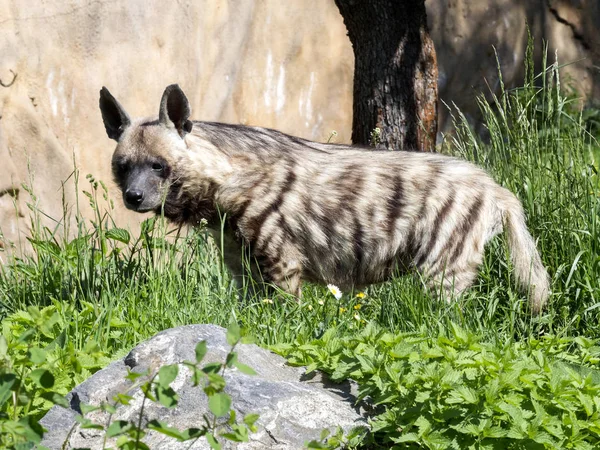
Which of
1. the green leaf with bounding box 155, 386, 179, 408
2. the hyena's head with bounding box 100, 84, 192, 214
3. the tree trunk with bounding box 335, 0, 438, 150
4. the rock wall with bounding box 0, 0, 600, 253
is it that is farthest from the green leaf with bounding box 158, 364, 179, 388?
the tree trunk with bounding box 335, 0, 438, 150

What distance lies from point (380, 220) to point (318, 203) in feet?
1.08

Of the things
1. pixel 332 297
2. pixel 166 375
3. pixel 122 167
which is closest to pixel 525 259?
pixel 332 297

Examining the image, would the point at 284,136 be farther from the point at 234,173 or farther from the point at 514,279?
the point at 514,279

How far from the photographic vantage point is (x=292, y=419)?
2982 millimetres

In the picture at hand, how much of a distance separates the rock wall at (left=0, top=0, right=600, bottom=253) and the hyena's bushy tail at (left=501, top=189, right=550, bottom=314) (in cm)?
259

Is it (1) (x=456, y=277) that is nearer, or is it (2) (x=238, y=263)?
(1) (x=456, y=277)

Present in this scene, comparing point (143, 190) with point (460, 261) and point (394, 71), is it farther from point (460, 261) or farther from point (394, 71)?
point (394, 71)

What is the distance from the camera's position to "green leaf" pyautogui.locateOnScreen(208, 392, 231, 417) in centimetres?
209

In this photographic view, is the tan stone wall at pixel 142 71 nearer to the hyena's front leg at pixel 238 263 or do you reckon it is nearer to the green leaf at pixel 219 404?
the hyena's front leg at pixel 238 263

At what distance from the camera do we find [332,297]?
4363 millimetres

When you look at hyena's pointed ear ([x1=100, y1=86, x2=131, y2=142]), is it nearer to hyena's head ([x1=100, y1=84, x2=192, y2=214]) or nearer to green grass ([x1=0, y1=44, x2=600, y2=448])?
hyena's head ([x1=100, y1=84, x2=192, y2=214])

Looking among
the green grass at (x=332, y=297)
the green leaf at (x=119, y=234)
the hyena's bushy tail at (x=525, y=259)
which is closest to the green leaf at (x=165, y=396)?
the green grass at (x=332, y=297)

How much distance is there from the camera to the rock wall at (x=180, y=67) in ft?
21.6

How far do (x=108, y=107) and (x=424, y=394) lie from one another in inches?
108
